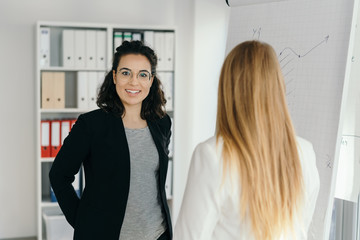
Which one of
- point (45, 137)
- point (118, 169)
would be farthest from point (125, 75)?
point (45, 137)

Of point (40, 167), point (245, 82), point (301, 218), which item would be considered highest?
point (245, 82)

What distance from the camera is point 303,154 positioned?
145cm

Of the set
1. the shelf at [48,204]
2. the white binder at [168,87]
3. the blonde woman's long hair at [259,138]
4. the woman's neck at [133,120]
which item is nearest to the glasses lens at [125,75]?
the woman's neck at [133,120]

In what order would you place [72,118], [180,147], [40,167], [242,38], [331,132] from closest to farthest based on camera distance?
[331,132]
[242,38]
[40,167]
[72,118]
[180,147]

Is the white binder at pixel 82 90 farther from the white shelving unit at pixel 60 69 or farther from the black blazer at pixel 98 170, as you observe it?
the black blazer at pixel 98 170

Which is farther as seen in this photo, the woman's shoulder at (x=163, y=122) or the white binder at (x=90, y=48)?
the white binder at (x=90, y=48)

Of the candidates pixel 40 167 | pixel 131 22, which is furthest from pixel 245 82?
pixel 131 22

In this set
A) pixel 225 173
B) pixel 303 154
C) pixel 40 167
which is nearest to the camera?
pixel 225 173

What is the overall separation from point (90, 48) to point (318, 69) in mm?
2030

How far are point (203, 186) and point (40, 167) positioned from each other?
266 centimetres

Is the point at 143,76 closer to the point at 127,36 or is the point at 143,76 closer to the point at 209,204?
Answer: the point at 209,204

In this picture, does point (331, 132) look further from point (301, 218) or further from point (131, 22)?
point (131, 22)

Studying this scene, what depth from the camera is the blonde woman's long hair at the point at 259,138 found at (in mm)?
1315

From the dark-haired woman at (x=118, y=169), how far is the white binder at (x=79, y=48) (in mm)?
1796
